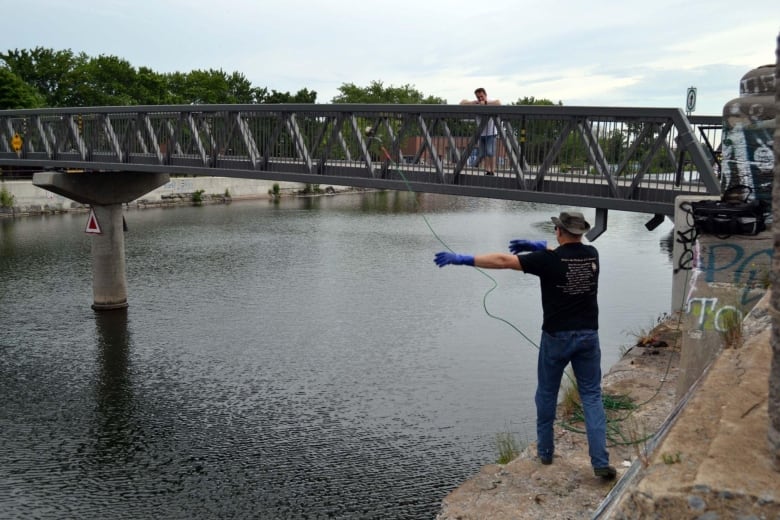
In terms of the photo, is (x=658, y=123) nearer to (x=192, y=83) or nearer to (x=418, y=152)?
(x=418, y=152)

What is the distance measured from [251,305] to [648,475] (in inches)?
898

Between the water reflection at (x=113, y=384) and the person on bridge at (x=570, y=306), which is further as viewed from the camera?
the water reflection at (x=113, y=384)

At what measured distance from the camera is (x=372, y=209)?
65.8m

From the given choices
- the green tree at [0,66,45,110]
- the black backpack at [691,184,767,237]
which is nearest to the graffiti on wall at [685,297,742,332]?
the black backpack at [691,184,767,237]

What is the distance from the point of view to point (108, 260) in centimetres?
2591

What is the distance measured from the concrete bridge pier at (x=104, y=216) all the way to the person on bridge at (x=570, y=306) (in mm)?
20767

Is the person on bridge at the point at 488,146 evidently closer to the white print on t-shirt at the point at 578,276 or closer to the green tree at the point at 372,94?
the white print on t-shirt at the point at 578,276

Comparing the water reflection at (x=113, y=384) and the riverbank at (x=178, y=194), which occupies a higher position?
the riverbank at (x=178, y=194)

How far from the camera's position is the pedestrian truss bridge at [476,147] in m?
13.7

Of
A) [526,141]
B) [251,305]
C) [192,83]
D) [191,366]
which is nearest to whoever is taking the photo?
[526,141]

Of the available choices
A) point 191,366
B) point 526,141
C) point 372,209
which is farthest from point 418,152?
point 372,209

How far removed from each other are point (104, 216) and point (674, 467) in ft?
79.2

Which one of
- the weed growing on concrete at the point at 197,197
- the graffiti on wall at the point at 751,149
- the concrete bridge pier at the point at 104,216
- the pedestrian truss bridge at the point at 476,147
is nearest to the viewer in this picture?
the graffiti on wall at the point at 751,149

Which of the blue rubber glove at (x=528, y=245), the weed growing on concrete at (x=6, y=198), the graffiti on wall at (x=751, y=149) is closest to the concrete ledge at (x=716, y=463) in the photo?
the blue rubber glove at (x=528, y=245)
